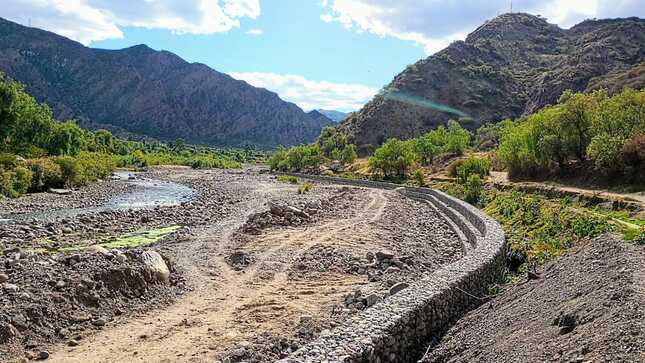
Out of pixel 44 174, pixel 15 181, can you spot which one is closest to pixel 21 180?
pixel 15 181

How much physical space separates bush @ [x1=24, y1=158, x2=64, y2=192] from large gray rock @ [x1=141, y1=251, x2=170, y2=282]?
4131cm

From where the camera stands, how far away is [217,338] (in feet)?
44.7

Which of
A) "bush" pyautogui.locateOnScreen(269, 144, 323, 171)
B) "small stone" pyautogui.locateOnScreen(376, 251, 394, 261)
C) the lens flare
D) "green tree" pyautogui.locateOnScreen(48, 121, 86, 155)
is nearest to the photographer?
"small stone" pyautogui.locateOnScreen(376, 251, 394, 261)

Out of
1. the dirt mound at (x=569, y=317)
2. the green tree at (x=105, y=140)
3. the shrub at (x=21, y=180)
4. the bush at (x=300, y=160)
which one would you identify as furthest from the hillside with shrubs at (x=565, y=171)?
the green tree at (x=105, y=140)

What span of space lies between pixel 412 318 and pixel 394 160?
7490 cm

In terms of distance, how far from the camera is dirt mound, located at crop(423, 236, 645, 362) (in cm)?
854

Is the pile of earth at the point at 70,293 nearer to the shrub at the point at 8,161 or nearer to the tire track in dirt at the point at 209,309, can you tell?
the tire track in dirt at the point at 209,309

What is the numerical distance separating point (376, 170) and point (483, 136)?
4223cm

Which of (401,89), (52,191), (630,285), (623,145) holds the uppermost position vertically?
(401,89)

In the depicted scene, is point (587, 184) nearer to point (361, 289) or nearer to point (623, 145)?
point (623, 145)

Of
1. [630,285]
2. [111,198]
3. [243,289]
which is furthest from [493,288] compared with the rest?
[111,198]

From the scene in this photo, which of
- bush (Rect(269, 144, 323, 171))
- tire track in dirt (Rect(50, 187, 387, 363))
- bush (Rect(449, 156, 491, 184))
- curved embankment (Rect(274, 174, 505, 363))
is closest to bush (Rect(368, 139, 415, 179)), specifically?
bush (Rect(449, 156, 491, 184))

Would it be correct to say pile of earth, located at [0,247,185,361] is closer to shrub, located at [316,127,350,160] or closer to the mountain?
shrub, located at [316,127,350,160]

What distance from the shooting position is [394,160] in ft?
282
